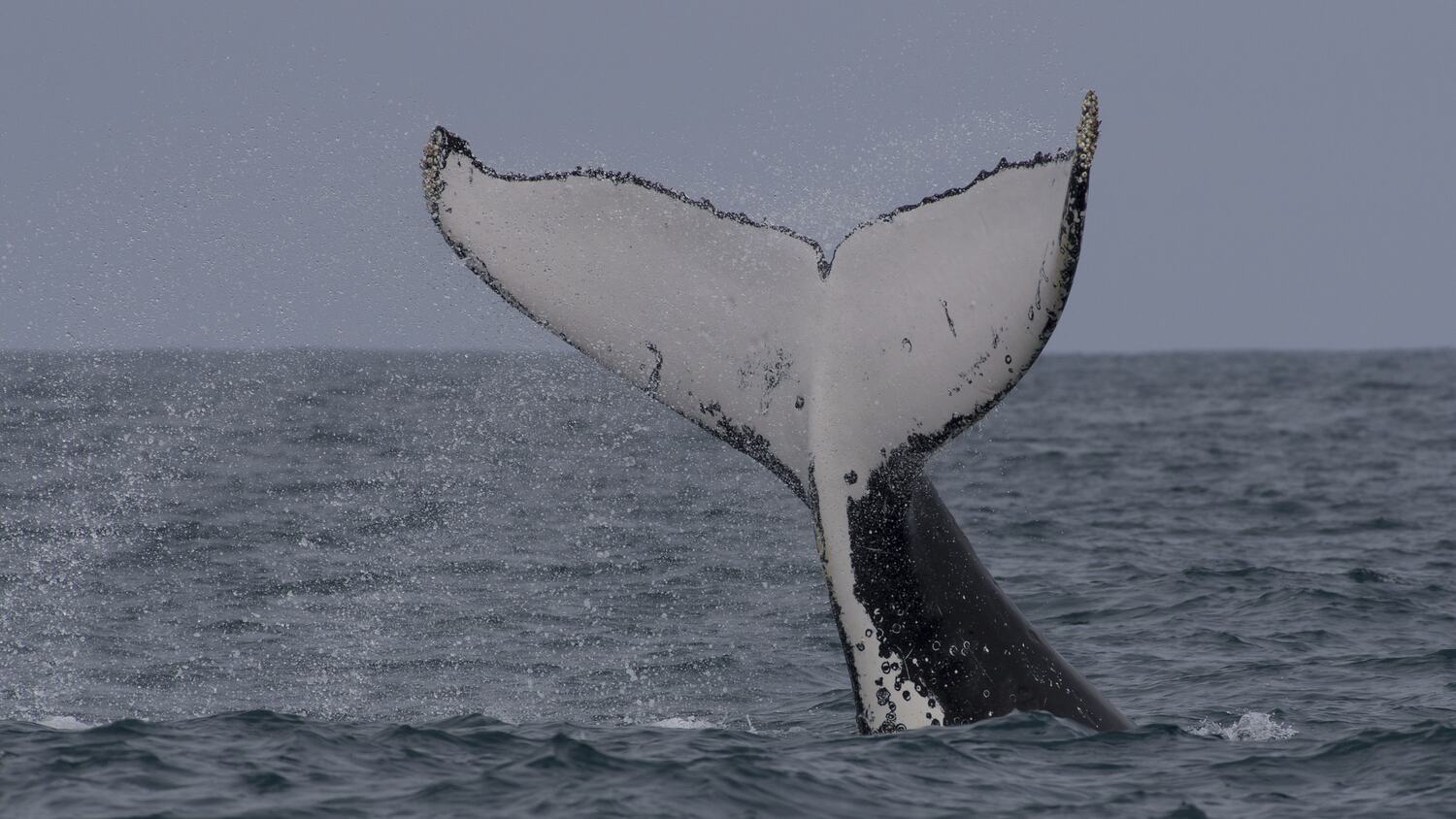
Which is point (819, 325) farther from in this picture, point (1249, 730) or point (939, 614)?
point (1249, 730)

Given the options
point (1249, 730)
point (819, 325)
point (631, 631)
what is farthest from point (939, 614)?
point (631, 631)

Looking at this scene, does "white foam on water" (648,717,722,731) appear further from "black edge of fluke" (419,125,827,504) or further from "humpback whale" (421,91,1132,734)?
"black edge of fluke" (419,125,827,504)

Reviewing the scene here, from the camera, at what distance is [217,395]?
44031 mm

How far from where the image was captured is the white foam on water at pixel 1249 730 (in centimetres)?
971

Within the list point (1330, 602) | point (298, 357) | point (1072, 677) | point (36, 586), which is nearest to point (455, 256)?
point (1072, 677)

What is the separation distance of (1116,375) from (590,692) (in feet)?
245

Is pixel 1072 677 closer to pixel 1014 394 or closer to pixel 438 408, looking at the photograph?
pixel 438 408

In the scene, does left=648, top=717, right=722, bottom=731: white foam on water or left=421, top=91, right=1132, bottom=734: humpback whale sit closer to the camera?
left=421, top=91, right=1132, bottom=734: humpback whale

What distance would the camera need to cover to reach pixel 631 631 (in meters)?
14.1

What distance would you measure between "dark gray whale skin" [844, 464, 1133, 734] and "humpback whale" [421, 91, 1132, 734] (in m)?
0.01

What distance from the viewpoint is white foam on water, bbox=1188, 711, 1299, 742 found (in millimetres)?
9711

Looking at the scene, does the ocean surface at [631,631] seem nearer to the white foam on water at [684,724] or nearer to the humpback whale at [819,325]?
the white foam on water at [684,724]

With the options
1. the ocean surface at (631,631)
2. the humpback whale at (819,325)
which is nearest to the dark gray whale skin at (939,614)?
the humpback whale at (819,325)

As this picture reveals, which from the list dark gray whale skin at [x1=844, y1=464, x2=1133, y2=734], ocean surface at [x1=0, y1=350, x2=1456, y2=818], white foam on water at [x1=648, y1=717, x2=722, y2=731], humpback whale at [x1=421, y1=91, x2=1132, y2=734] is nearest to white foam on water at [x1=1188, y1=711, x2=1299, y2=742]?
ocean surface at [x1=0, y1=350, x2=1456, y2=818]
